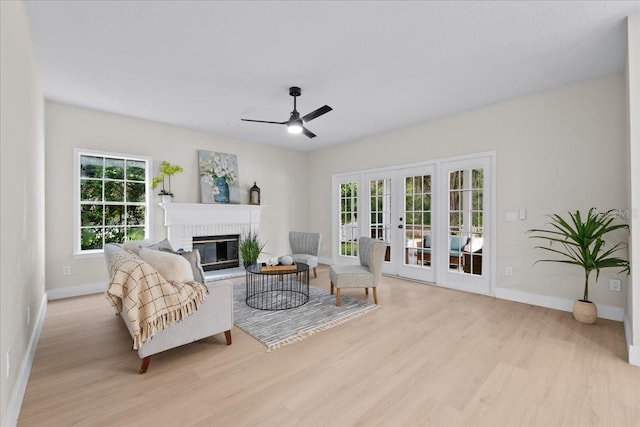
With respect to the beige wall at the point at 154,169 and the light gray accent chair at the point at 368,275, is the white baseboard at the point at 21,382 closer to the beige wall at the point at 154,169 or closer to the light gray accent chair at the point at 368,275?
the beige wall at the point at 154,169

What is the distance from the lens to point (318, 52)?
2734 mm

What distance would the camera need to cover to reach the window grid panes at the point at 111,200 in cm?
424

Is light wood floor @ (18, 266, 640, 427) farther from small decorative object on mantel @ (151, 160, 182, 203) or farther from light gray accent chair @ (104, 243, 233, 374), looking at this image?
small decorative object on mantel @ (151, 160, 182, 203)

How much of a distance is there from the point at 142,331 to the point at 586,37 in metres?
4.35

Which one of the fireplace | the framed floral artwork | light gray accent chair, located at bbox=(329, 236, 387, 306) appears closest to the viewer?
light gray accent chair, located at bbox=(329, 236, 387, 306)

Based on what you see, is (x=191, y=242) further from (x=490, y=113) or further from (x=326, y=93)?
(x=490, y=113)

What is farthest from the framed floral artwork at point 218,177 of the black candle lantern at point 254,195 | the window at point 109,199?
the window at point 109,199

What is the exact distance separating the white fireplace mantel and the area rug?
174 cm

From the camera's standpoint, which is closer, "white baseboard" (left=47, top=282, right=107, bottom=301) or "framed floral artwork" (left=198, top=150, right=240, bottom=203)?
"white baseboard" (left=47, top=282, right=107, bottom=301)

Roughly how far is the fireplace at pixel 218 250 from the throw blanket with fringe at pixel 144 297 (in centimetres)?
322

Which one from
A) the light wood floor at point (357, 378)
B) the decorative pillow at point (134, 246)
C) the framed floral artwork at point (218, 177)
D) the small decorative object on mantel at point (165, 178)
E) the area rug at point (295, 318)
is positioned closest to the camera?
the light wood floor at point (357, 378)

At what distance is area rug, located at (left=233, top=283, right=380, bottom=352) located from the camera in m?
2.79

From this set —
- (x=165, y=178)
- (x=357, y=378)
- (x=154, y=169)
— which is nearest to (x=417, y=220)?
(x=357, y=378)

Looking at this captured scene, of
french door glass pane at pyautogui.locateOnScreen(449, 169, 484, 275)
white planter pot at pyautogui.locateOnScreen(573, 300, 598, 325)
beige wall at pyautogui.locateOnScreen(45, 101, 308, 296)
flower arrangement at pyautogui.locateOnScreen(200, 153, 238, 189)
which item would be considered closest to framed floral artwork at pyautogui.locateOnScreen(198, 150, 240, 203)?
flower arrangement at pyautogui.locateOnScreen(200, 153, 238, 189)
